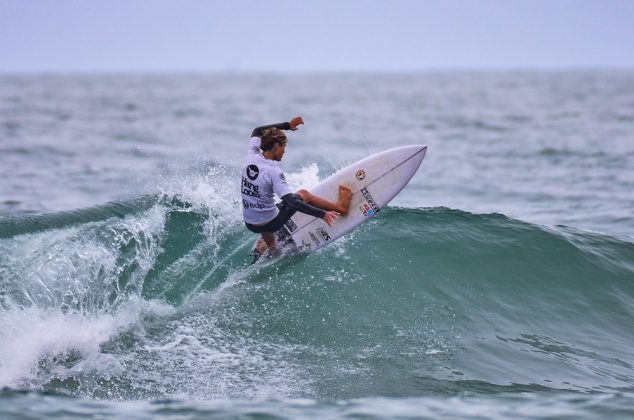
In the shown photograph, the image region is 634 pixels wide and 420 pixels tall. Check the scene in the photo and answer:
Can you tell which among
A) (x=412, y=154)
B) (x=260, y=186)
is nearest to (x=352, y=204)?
(x=412, y=154)

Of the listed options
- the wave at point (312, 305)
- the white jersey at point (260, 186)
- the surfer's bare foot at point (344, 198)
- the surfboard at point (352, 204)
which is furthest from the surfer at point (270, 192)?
the wave at point (312, 305)

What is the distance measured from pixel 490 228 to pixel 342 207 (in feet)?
9.19

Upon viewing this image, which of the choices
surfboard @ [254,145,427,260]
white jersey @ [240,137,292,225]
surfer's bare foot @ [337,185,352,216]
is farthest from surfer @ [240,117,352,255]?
surfboard @ [254,145,427,260]

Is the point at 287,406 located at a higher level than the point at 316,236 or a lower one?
lower

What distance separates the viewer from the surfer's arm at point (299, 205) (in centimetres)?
830

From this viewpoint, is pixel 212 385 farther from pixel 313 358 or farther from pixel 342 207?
pixel 342 207

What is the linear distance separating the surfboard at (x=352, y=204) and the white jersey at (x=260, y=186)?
819 millimetres

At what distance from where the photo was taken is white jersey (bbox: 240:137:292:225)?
27.5ft

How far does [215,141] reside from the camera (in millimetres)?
29844

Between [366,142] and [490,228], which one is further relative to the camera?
[366,142]

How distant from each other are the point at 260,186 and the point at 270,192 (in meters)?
0.17

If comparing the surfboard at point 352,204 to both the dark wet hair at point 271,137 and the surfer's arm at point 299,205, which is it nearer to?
the surfer's arm at point 299,205

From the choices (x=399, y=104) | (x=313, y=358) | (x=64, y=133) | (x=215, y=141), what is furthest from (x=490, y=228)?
(x=399, y=104)

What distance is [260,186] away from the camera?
Result: 854cm
